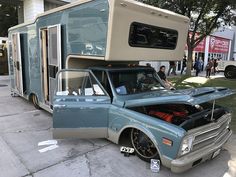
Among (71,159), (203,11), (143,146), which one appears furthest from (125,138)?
(203,11)

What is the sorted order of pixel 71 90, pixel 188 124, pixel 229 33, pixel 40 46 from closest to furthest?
pixel 188 124 < pixel 71 90 < pixel 40 46 < pixel 229 33

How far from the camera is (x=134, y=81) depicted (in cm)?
476

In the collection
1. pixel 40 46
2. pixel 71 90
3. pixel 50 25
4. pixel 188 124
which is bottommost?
pixel 188 124

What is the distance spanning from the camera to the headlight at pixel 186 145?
125 inches

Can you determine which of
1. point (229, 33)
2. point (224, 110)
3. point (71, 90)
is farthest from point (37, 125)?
point (229, 33)

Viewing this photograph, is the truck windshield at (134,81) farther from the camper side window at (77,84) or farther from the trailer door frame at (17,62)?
the trailer door frame at (17,62)

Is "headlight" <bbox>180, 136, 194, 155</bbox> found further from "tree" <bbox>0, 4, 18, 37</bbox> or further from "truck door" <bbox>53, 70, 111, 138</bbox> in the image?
"tree" <bbox>0, 4, 18, 37</bbox>

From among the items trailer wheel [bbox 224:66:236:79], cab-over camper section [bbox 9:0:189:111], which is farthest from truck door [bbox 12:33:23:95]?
trailer wheel [bbox 224:66:236:79]

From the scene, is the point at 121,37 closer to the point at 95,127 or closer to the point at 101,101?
the point at 101,101

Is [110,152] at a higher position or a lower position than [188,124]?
lower

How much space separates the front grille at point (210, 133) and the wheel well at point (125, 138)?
1.23m

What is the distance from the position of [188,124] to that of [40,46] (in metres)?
4.47

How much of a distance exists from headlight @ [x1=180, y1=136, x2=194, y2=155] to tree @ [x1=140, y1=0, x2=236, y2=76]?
852 cm

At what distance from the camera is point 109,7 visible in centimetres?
373
